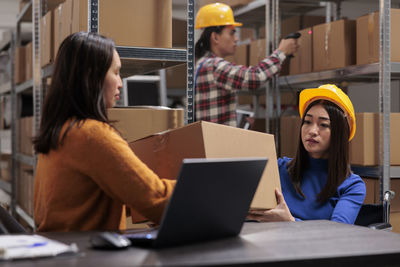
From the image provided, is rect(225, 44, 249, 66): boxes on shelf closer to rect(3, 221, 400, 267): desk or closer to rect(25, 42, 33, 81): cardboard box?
rect(25, 42, 33, 81): cardboard box

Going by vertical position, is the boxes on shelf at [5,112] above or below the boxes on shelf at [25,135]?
above

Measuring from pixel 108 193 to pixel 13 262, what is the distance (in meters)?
0.41

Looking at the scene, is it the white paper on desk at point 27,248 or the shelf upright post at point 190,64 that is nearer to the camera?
the white paper on desk at point 27,248

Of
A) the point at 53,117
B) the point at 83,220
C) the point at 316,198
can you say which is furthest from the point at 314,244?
the point at 316,198

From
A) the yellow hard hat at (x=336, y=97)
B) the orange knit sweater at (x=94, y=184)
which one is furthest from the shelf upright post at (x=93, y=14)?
the yellow hard hat at (x=336, y=97)

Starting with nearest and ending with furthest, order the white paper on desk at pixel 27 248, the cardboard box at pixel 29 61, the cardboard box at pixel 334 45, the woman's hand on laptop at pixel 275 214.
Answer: the white paper on desk at pixel 27 248
the woman's hand on laptop at pixel 275 214
the cardboard box at pixel 334 45
the cardboard box at pixel 29 61

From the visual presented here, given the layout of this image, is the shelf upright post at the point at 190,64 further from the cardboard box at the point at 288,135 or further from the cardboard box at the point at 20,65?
the cardboard box at the point at 20,65

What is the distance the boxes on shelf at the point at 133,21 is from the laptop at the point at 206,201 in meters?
1.19

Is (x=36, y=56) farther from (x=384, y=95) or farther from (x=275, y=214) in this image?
(x=275, y=214)

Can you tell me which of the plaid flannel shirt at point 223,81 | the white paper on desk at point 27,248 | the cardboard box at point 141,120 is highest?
the plaid flannel shirt at point 223,81

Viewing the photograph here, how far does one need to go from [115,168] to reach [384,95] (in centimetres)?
208

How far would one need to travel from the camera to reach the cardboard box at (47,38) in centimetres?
325

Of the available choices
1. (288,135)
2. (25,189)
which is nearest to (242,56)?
(288,135)

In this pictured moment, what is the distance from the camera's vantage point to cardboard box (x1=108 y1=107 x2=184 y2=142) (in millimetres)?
2348
